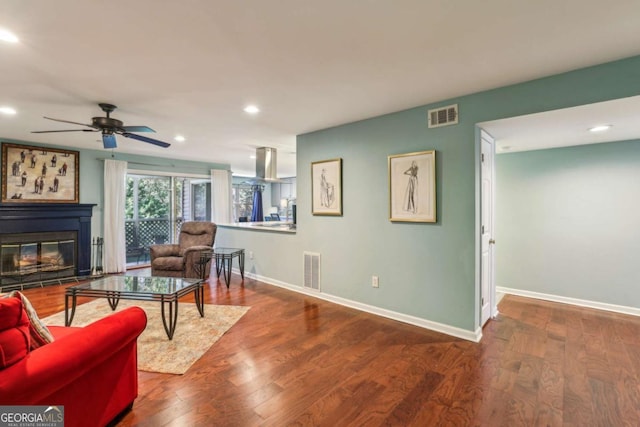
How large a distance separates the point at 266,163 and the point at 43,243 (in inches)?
159

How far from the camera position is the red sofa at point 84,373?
1179 millimetres

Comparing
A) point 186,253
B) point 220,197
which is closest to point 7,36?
point 186,253

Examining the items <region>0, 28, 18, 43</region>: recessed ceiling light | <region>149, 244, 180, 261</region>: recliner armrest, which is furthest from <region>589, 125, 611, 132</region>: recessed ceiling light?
<region>149, 244, 180, 261</region>: recliner armrest

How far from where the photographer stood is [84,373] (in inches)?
57.3

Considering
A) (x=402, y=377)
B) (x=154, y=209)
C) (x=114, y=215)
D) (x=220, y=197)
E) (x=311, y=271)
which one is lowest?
(x=402, y=377)

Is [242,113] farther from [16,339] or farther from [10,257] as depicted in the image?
[10,257]

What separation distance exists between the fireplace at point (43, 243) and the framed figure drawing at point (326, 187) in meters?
4.34

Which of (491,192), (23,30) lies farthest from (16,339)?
(491,192)

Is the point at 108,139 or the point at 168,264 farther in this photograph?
the point at 168,264

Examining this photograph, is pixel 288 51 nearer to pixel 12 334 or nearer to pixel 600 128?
pixel 12 334

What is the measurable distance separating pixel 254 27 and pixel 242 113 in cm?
173

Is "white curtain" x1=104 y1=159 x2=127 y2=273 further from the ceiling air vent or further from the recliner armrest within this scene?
the ceiling air vent

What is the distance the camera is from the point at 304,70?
2.36m

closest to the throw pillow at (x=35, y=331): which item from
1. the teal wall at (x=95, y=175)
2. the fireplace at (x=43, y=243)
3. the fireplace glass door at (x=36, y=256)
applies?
the fireplace at (x=43, y=243)
